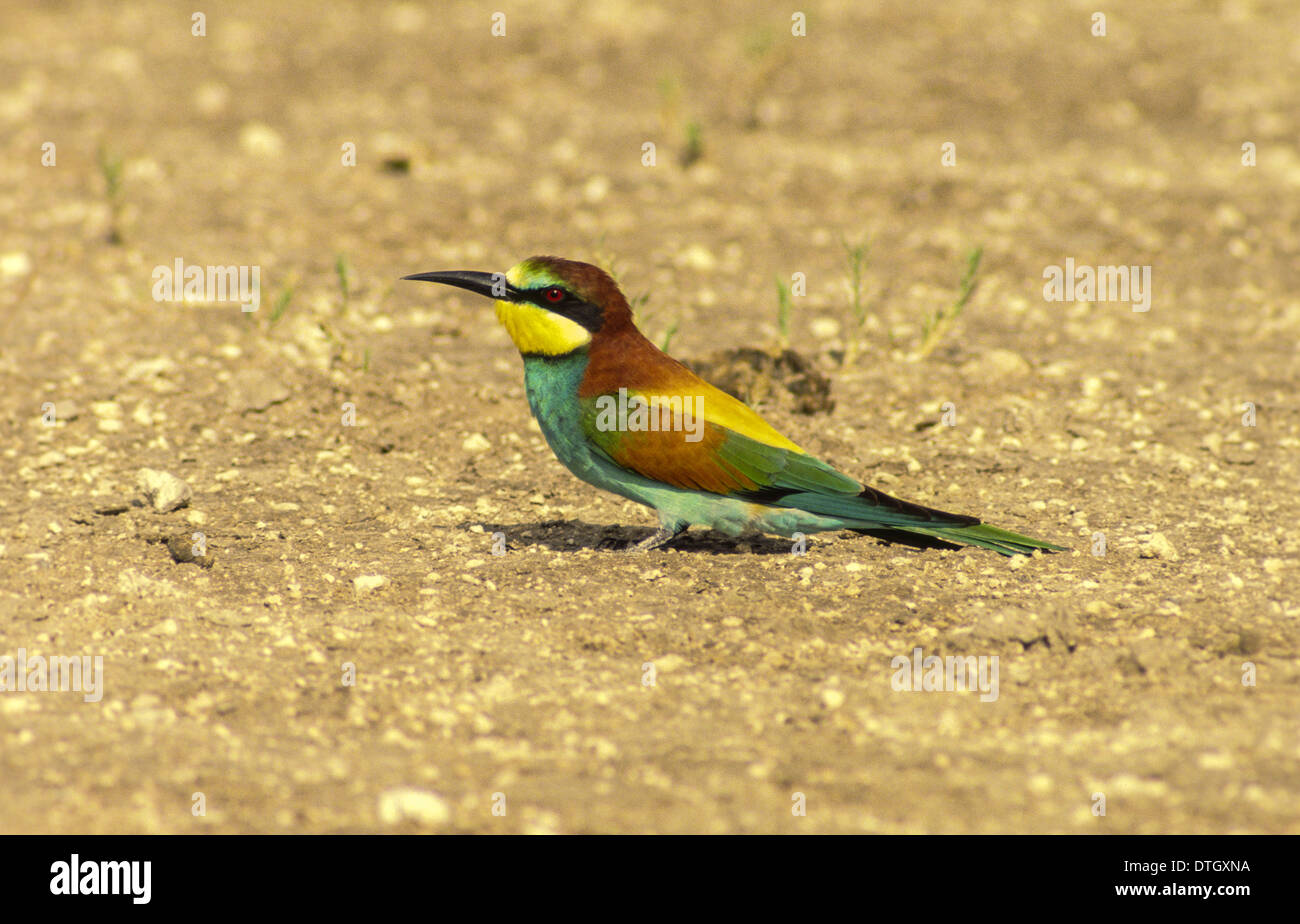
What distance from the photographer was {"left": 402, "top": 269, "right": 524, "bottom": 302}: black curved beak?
13.2 ft

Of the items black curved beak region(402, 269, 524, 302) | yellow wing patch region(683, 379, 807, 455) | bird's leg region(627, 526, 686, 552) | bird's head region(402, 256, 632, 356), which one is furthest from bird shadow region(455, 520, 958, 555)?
black curved beak region(402, 269, 524, 302)

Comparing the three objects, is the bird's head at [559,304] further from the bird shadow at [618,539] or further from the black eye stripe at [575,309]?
the bird shadow at [618,539]

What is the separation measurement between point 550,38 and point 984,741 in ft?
22.8

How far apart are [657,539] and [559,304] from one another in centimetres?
78

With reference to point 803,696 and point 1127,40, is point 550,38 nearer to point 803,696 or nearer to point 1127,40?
point 1127,40

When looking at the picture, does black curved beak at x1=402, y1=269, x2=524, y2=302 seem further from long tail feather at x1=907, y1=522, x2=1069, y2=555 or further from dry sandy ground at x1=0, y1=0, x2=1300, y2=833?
long tail feather at x1=907, y1=522, x2=1069, y2=555

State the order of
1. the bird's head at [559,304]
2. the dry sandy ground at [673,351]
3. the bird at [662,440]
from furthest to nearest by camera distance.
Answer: the bird's head at [559,304], the bird at [662,440], the dry sandy ground at [673,351]

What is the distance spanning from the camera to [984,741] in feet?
9.80

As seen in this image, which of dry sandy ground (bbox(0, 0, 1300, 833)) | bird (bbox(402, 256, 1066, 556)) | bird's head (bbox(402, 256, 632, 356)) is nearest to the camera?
dry sandy ground (bbox(0, 0, 1300, 833))

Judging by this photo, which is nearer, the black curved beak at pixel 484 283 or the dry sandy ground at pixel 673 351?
the dry sandy ground at pixel 673 351

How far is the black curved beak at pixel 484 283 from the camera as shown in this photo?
404cm

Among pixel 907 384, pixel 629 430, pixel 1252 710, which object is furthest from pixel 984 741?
pixel 907 384

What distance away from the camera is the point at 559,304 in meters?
3.99

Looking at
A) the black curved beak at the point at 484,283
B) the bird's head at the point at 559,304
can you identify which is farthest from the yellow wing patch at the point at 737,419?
the black curved beak at the point at 484,283
